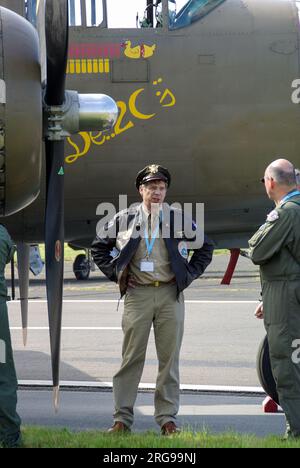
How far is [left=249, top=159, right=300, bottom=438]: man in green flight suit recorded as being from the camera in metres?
7.22

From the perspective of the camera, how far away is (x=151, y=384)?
10047mm

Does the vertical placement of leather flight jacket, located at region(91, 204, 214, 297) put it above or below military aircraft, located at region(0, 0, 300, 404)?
below

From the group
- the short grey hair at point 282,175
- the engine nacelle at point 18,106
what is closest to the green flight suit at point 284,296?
the short grey hair at point 282,175

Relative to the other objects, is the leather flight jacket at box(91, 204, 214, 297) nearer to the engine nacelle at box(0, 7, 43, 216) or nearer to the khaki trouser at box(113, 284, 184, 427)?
the khaki trouser at box(113, 284, 184, 427)

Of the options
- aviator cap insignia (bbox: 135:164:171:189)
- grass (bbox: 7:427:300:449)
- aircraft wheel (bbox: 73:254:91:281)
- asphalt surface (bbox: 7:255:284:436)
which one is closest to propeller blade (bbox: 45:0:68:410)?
grass (bbox: 7:427:300:449)

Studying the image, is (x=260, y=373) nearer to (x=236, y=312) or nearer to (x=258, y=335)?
(x=258, y=335)

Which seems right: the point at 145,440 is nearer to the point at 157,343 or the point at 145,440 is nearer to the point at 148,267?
the point at 157,343

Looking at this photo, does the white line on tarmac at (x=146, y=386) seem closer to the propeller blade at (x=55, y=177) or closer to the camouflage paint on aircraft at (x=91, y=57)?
the propeller blade at (x=55, y=177)

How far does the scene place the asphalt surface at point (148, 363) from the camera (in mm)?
8617

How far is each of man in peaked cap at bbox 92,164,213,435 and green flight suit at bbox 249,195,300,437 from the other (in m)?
0.74

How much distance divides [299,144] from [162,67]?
1.36m

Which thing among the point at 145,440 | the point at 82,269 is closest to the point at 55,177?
the point at 145,440

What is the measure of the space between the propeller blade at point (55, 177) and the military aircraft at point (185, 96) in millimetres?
1574

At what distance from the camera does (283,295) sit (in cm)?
725
